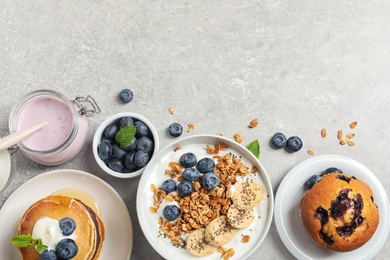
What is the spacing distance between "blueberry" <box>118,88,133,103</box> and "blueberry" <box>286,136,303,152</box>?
614 millimetres

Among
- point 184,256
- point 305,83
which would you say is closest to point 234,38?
point 305,83

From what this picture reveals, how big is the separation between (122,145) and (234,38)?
61 centimetres

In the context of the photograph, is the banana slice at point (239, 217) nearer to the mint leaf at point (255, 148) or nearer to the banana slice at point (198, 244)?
the banana slice at point (198, 244)

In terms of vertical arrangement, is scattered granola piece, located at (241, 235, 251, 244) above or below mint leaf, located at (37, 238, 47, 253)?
below

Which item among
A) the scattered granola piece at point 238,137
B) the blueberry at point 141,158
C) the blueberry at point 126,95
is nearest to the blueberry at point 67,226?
the blueberry at point 141,158

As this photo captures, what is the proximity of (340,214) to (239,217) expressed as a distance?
0.33 metres

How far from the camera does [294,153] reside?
6.98ft

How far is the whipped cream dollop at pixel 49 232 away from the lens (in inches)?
69.2

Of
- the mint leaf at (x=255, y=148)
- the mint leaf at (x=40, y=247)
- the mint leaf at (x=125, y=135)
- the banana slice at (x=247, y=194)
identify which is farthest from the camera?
the mint leaf at (x=255, y=148)

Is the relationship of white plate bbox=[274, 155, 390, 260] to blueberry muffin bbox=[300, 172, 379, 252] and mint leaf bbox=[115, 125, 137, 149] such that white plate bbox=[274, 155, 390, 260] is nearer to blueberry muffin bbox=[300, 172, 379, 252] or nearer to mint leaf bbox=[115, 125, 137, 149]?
blueberry muffin bbox=[300, 172, 379, 252]

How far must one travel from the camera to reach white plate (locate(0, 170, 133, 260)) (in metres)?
1.96

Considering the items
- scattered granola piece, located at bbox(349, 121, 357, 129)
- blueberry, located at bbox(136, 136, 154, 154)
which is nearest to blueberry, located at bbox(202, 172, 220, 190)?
blueberry, located at bbox(136, 136, 154, 154)

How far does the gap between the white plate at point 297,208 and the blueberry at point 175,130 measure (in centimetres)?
42

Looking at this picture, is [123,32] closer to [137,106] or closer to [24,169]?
[137,106]
